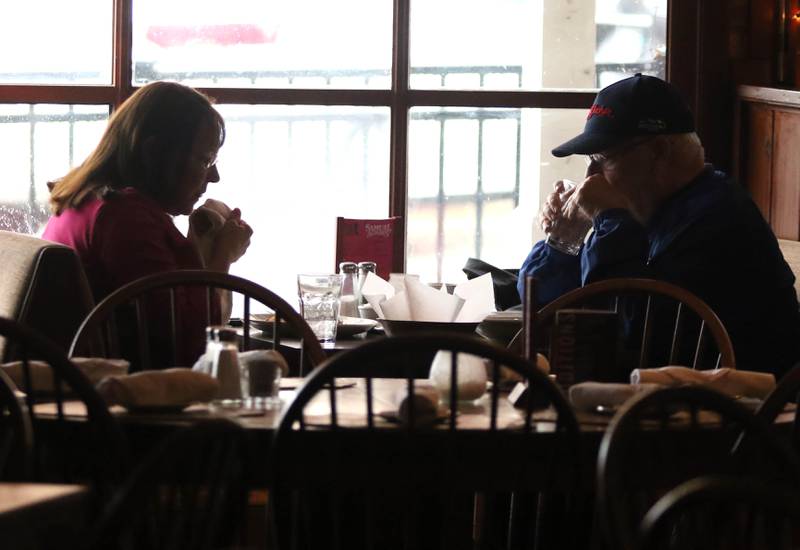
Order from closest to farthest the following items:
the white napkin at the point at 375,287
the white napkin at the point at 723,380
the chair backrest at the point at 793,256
Result: 1. the white napkin at the point at 723,380
2. the white napkin at the point at 375,287
3. the chair backrest at the point at 793,256

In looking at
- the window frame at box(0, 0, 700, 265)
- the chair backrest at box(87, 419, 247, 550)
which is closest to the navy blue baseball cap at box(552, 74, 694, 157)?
the chair backrest at box(87, 419, 247, 550)

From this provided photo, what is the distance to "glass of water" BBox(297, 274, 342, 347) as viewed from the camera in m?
2.84

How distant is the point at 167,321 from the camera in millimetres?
2695

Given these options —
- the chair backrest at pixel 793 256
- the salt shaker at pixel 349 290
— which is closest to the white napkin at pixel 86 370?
the salt shaker at pixel 349 290

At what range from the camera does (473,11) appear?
14.4ft

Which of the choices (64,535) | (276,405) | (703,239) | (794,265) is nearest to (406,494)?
(276,405)

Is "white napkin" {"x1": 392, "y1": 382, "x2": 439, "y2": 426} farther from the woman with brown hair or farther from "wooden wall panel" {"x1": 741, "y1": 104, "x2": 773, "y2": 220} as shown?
"wooden wall panel" {"x1": 741, "y1": 104, "x2": 773, "y2": 220}

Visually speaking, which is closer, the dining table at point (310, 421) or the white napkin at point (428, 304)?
the dining table at point (310, 421)

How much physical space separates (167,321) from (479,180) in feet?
6.56

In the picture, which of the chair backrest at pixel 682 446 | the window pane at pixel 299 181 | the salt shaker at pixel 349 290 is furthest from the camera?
the window pane at pixel 299 181

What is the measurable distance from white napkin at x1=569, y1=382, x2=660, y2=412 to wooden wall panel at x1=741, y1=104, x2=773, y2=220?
238 cm

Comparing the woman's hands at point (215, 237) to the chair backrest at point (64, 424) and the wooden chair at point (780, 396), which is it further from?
the wooden chair at point (780, 396)

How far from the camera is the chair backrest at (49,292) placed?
2689mm

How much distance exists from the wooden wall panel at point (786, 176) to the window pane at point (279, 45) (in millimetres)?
1312
